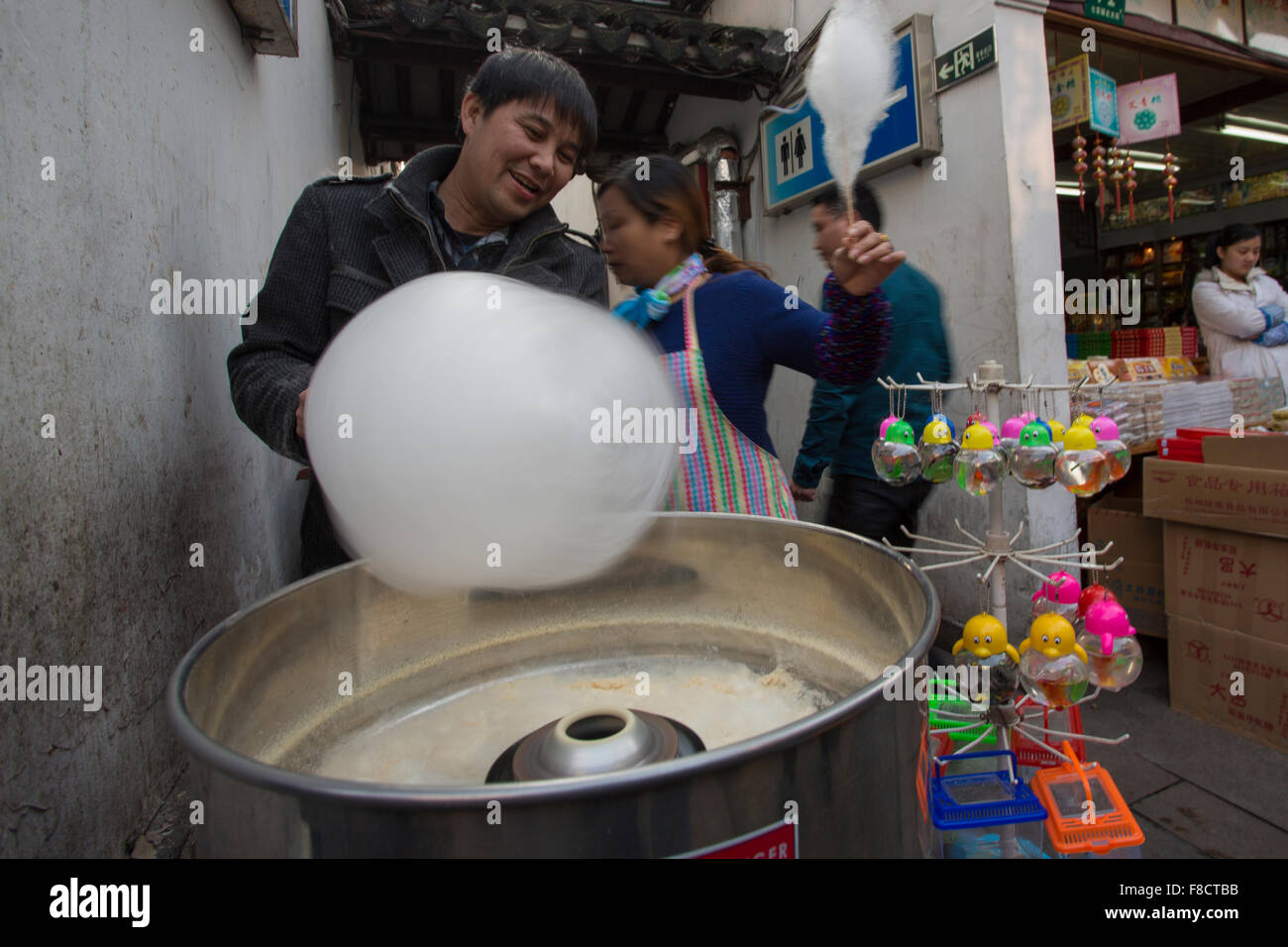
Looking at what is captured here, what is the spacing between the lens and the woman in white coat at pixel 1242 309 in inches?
153

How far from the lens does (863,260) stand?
1.16 meters

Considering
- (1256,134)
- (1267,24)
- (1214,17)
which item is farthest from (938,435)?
(1256,134)

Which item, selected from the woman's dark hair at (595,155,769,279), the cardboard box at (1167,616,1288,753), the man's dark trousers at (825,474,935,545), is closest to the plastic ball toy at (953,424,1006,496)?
the woman's dark hair at (595,155,769,279)

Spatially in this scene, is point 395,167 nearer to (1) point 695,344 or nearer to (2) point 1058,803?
(1) point 695,344

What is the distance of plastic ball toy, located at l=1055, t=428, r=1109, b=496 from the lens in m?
1.22

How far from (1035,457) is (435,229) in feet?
3.89

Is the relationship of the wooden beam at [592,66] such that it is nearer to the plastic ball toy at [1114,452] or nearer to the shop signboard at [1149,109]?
the shop signboard at [1149,109]

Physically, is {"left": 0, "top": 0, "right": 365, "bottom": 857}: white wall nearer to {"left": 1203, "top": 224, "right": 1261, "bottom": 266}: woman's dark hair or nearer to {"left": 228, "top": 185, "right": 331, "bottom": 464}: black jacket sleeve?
{"left": 228, "top": 185, "right": 331, "bottom": 464}: black jacket sleeve

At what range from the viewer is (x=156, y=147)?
1.06m

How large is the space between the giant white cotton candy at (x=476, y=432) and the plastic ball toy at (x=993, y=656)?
793mm

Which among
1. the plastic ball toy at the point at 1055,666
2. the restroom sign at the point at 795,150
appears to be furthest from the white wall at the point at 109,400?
the restroom sign at the point at 795,150

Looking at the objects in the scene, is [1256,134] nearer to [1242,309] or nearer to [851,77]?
[1242,309]

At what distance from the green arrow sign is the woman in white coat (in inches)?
77.7
